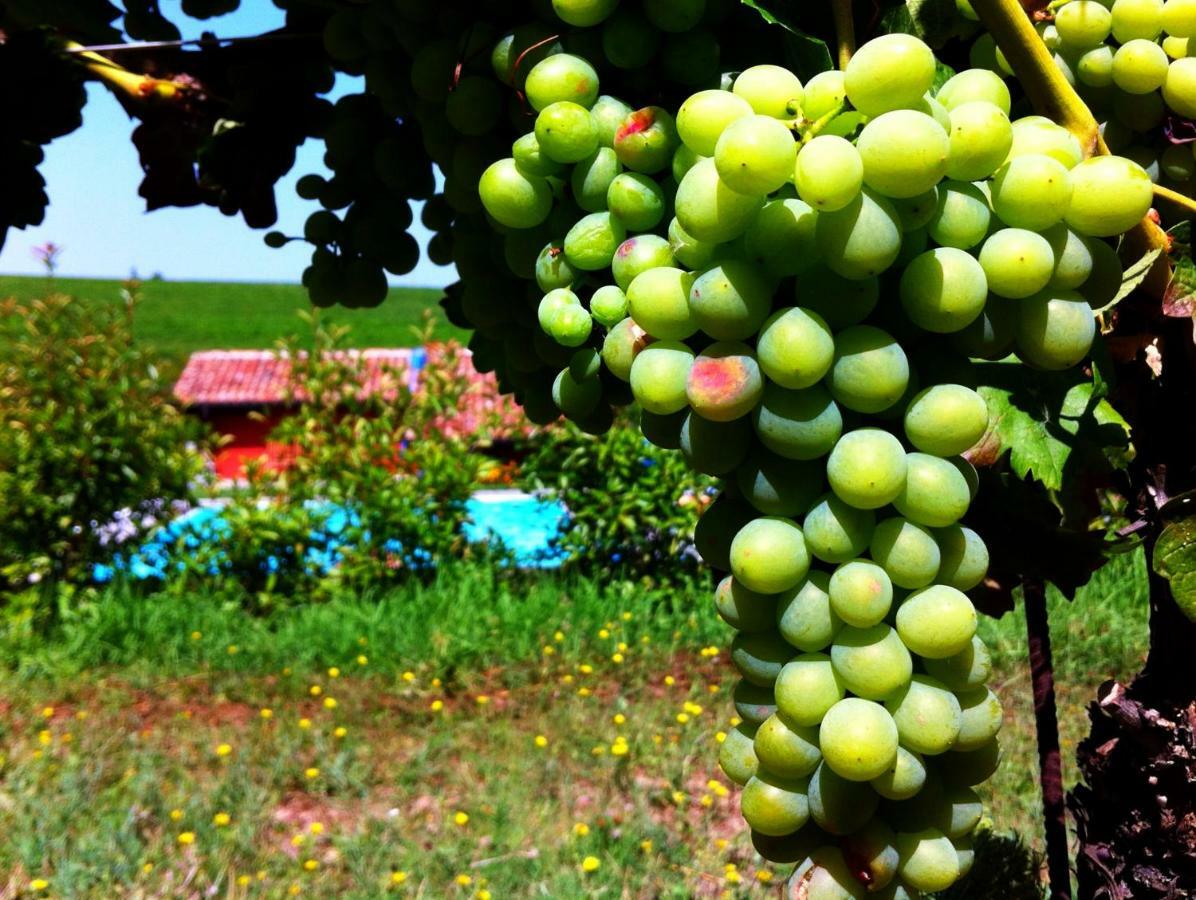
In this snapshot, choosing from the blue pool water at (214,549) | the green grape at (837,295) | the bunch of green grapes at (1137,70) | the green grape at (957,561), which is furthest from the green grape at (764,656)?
the blue pool water at (214,549)

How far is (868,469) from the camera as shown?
1.93ft

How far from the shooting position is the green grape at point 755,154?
1.81 feet

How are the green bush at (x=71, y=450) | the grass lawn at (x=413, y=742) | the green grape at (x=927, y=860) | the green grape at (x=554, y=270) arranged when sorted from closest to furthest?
the green grape at (x=927, y=860) < the green grape at (x=554, y=270) < the grass lawn at (x=413, y=742) < the green bush at (x=71, y=450)

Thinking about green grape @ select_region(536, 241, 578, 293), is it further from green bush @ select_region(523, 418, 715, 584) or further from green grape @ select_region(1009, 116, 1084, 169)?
green bush @ select_region(523, 418, 715, 584)

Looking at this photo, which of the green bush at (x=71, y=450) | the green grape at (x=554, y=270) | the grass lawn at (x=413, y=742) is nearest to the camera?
the green grape at (x=554, y=270)

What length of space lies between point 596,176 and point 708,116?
0.45 feet

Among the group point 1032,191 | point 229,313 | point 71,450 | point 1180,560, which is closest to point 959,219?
point 1032,191

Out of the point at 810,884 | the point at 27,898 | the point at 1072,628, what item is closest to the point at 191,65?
the point at 810,884

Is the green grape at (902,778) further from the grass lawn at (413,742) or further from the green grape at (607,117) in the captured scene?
the grass lawn at (413,742)

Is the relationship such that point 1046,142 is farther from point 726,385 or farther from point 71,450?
point 71,450

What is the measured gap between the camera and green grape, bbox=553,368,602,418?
2.58ft

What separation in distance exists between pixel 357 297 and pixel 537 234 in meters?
0.42

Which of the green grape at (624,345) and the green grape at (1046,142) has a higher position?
the green grape at (1046,142)

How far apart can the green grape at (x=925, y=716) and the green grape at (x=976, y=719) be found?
0.02 metres
